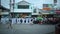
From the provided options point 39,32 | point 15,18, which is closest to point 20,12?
point 15,18

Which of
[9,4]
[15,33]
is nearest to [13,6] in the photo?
[9,4]

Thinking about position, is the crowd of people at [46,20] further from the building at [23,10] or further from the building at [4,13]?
the building at [4,13]

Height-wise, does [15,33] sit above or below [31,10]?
below

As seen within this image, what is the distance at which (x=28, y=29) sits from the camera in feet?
16.2

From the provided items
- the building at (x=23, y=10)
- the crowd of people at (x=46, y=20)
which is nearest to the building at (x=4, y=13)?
the building at (x=23, y=10)

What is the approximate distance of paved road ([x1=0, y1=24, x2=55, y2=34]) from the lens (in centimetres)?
492

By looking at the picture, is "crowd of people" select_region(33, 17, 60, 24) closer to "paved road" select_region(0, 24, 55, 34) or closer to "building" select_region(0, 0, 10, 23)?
"paved road" select_region(0, 24, 55, 34)

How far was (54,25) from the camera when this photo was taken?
16.0 feet

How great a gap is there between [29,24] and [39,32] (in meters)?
0.20

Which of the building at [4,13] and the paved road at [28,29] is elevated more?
the building at [4,13]

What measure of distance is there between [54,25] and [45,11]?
25 centimetres

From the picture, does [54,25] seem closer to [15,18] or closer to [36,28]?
[36,28]

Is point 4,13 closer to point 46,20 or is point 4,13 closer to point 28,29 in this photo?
point 28,29

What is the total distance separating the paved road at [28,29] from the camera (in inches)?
194
